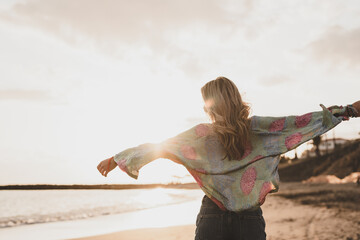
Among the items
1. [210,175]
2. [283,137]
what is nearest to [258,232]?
[210,175]

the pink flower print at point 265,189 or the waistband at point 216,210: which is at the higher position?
the pink flower print at point 265,189

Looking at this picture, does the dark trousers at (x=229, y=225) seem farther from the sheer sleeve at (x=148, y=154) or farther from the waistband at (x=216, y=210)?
the sheer sleeve at (x=148, y=154)

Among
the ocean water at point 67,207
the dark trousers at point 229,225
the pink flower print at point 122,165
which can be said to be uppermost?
the pink flower print at point 122,165

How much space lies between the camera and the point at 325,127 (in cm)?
257

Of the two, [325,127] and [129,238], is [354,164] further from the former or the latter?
[325,127]

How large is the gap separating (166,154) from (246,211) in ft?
2.46

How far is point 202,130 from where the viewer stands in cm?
252

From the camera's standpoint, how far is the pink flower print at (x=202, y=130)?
2.51 metres

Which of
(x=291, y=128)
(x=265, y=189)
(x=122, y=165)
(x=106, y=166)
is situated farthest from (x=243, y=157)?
(x=106, y=166)

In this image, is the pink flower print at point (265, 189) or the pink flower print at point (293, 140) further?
the pink flower print at point (293, 140)

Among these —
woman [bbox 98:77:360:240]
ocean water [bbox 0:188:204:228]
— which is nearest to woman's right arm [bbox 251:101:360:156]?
woman [bbox 98:77:360:240]

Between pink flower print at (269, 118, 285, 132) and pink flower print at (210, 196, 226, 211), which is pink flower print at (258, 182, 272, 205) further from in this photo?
pink flower print at (269, 118, 285, 132)

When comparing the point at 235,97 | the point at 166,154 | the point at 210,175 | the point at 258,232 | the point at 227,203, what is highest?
the point at 235,97

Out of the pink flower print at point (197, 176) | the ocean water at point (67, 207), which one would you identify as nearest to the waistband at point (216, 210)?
the pink flower print at point (197, 176)
